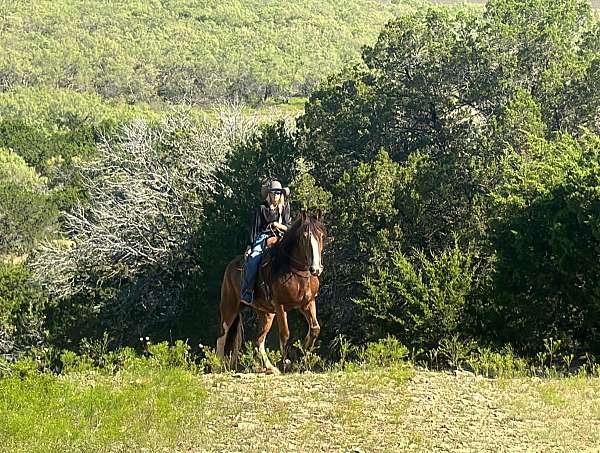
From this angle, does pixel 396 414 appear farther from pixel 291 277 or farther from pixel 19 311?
pixel 19 311

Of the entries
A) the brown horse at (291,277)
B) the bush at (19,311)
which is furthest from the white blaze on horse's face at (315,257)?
the bush at (19,311)

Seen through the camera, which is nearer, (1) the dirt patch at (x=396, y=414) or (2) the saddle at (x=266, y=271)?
(1) the dirt patch at (x=396, y=414)

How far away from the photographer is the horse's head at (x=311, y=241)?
10.4 meters

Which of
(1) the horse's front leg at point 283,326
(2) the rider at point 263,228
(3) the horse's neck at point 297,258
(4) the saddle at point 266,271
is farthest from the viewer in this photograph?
(2) the rider at point 263,228

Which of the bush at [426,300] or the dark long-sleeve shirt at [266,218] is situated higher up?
the dark long-sleeve shirt at [266,218]

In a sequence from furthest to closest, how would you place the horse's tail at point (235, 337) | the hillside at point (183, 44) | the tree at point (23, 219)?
the hillside at point (183, 44) < the tree at point (23, 219) < the horse's tail at point (235, 337)

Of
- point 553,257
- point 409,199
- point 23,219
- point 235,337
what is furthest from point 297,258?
point 23,219

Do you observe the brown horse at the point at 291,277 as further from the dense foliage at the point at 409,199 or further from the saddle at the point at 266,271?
the dense foliage at the point at 409,199

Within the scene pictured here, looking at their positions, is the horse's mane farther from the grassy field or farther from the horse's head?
the grassy field

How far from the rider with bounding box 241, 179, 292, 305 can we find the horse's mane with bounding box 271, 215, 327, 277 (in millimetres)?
309

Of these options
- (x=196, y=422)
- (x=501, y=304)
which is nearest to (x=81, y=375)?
(x=196, y=422)

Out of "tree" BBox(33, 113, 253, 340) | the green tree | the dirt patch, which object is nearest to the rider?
the dirt patch

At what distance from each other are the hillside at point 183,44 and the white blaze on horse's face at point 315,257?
87.9m

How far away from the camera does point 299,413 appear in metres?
8.10
